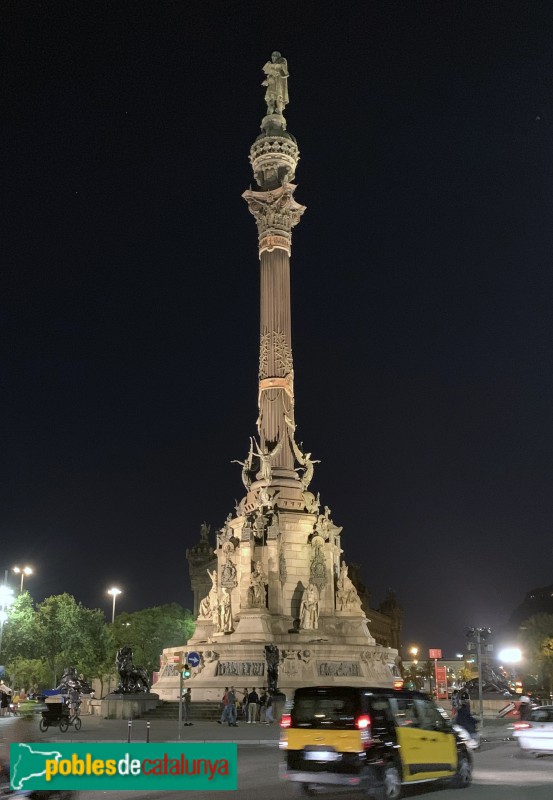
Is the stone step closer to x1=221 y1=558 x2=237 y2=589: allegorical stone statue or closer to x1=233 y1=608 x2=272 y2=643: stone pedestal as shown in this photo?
x1=233 y1=608 x2=272 y2=643: stone pedestal

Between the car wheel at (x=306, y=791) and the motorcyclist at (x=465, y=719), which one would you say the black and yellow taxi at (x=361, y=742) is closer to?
the car wheel at (x=306, y=791)

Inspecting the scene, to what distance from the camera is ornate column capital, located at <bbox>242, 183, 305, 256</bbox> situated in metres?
53.5

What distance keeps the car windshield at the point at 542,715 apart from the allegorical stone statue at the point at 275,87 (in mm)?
46009

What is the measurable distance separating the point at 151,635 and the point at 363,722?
78.9m

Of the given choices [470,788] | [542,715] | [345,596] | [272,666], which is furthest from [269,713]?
[470,788]

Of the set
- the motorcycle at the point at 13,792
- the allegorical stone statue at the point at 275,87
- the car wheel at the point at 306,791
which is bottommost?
the car wheel at the point at 306,791

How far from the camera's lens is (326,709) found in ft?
44.1

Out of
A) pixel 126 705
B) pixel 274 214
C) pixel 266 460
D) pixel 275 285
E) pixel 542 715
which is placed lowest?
pixel 126 705

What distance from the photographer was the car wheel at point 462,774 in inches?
579

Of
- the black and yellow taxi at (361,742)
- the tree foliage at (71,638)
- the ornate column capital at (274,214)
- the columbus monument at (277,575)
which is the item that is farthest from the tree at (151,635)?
the black and yellow taxi at (361,742)

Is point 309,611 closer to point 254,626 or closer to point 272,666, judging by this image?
point 254,626

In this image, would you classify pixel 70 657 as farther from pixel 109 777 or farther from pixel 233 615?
pixel 109 777

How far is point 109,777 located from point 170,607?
90091mm

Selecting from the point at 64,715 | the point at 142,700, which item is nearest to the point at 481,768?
the point at 64,715
